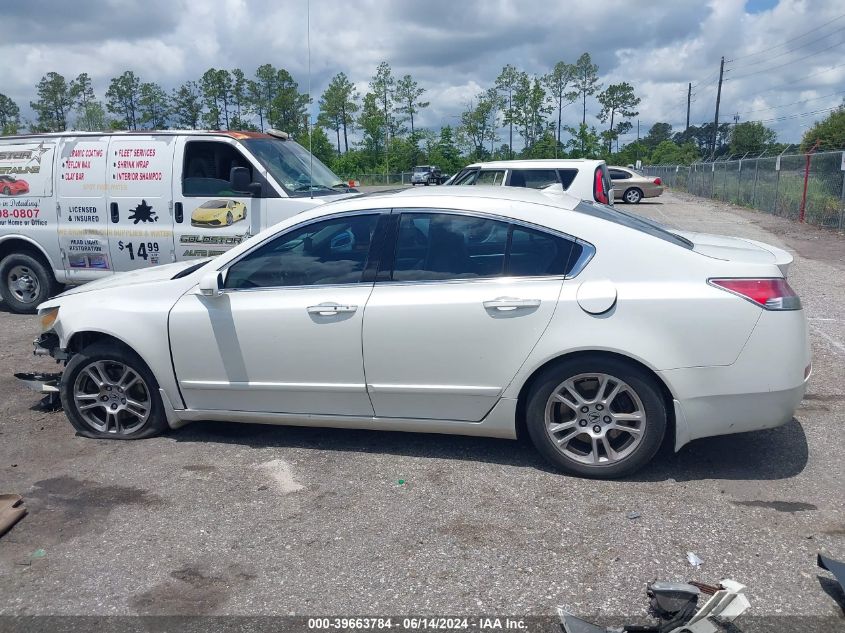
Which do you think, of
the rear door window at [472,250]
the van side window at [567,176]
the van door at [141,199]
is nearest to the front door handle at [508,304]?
the rear door window at [472,250]

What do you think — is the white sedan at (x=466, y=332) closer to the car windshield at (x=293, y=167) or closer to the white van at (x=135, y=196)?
the white van at (x=135, y=196)

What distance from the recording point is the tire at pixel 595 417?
4055 millimetres

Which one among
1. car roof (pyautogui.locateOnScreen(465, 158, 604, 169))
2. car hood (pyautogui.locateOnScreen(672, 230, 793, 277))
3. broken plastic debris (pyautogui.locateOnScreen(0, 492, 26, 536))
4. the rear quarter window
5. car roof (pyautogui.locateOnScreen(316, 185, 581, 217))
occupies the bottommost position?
broken plastic debris (pyautogui.locateOnScreen(0, 492, 26, 536))

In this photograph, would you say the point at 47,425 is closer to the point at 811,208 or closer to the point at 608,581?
the point at 608,581

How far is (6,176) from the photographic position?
8930 millimetres

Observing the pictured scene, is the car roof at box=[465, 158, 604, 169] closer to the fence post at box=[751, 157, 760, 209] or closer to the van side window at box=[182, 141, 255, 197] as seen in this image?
the van side window at box=[182, 141, 255, 197]

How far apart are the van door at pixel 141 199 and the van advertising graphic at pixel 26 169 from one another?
2.87ft

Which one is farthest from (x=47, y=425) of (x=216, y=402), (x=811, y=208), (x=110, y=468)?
(x=811, y=208)

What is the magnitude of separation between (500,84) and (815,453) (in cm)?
5516

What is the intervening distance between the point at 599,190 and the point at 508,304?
7756 mm

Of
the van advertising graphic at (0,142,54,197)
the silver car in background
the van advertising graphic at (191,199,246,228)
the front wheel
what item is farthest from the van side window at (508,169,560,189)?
the front wheel

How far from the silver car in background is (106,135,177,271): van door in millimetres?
24752

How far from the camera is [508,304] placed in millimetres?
4152

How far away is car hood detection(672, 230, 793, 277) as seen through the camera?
4.19 metres
